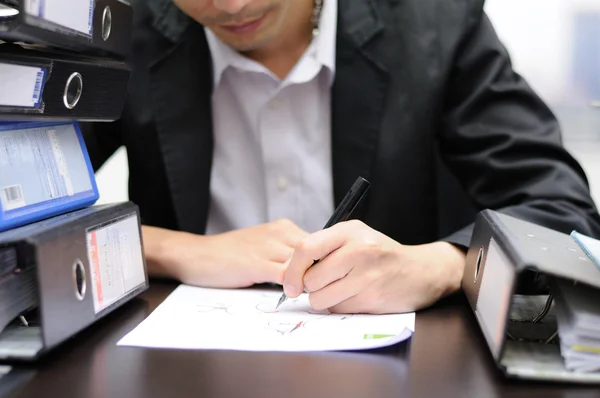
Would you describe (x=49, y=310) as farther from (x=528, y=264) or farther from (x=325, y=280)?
(x=528, y=264)

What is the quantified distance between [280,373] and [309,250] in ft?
0.48

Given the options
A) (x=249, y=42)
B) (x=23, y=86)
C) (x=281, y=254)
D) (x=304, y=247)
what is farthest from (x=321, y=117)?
(x=23, y=86)

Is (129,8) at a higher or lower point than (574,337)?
higher

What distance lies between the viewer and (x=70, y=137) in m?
0.68

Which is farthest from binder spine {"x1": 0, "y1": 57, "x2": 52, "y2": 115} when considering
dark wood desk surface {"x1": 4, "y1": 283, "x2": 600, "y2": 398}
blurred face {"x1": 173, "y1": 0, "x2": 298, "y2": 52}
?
blurred face {"x1": 173, "y1": 0, "x2": 298, "y2": 52}

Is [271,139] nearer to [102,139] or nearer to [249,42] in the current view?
[249,42]

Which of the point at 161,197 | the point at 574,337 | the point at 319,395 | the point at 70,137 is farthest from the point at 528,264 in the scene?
the point at 161,197

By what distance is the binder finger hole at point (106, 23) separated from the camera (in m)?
0.68

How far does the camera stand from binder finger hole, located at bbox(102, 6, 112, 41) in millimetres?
684

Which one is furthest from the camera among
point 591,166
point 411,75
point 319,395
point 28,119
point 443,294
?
point 591,166

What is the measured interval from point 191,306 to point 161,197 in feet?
1.36

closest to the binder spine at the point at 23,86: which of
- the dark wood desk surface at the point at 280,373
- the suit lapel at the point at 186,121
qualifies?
the dark wood desk surface at the point at 280,373

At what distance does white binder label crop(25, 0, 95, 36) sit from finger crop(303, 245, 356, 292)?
31 cm

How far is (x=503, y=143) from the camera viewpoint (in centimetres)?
93
